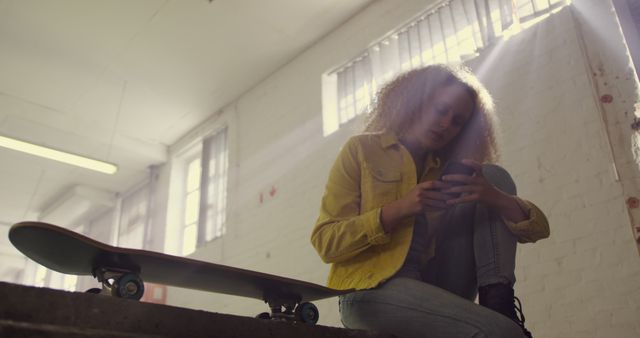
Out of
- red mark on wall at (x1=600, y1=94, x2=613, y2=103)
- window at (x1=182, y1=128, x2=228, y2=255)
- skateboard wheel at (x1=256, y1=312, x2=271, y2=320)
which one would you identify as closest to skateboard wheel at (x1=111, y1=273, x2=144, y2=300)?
skateboard wheel at (x1=256, y1=312, x2=271, y2=320)

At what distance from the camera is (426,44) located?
12.1 ft

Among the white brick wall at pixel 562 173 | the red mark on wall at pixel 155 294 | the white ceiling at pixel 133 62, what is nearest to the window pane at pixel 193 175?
the white ceiling at pixel 133 62

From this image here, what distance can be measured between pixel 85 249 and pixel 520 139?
2.43 metres

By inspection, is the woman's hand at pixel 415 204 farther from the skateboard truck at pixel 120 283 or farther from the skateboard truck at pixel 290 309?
the skateboard truck at pixel 120 283

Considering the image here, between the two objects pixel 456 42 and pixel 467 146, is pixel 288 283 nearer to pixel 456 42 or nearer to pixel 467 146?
pixel 467 146

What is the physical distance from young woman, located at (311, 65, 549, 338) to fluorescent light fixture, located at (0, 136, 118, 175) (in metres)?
4.31

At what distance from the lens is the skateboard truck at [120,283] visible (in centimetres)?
97

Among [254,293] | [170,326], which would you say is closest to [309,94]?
[254,293]

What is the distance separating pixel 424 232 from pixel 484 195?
168 millimetres

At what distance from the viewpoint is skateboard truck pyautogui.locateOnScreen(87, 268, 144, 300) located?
97 centimetres

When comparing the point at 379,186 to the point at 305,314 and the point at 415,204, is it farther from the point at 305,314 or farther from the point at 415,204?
the point at 305,314

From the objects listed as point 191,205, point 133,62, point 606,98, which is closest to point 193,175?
point 191,205

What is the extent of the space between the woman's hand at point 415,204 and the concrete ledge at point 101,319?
1.13 feet

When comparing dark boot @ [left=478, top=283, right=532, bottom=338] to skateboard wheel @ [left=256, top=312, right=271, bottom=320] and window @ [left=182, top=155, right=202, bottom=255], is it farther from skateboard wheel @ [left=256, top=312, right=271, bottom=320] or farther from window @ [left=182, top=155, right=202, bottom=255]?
window @ [left=182, top=155, right=202, bottom=255]
